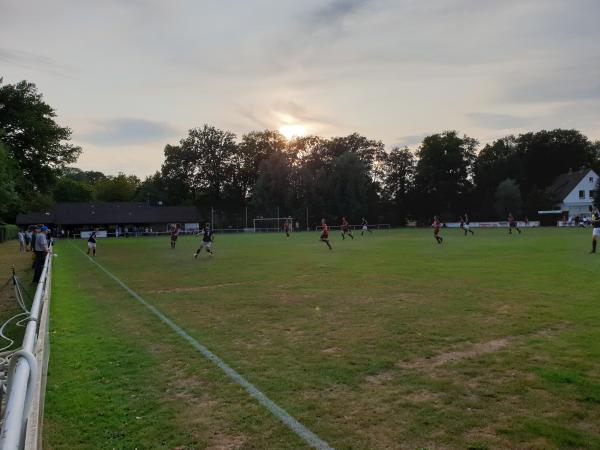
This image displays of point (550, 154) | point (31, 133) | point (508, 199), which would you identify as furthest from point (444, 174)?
point (31, 133)

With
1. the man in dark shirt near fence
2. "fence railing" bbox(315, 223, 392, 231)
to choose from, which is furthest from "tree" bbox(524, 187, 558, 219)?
the man in dark shirt near fence

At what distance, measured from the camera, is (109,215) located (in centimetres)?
8788

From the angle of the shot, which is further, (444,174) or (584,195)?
(444,174)

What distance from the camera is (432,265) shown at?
1858 cm

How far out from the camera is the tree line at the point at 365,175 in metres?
85.2

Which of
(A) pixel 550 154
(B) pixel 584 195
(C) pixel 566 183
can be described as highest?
(A) pixel 550 154

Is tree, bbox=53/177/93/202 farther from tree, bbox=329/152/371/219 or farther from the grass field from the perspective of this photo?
the grass field

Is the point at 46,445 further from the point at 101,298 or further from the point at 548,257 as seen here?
the point at 548,257

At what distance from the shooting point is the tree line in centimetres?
8525

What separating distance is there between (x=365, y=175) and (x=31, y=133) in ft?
181

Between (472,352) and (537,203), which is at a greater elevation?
(537,203)

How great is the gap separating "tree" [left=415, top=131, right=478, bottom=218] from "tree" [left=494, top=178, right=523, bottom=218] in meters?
11.1

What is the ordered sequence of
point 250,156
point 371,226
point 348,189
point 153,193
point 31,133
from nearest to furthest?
point 31,133, point 348,189, point 371,226, point 250,156, point 153,193

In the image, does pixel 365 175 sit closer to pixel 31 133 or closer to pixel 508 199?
pixel 508 199
